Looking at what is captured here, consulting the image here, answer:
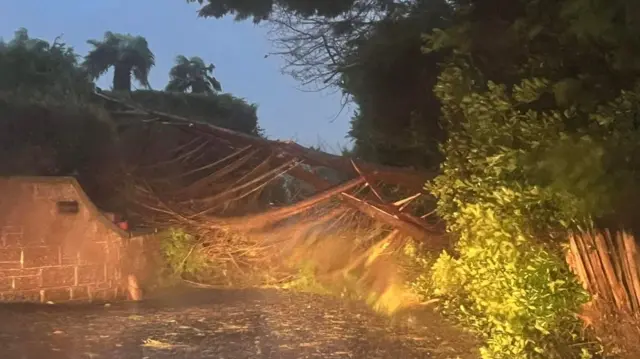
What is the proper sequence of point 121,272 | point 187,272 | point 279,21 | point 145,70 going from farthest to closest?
point 145,70, point 187,272, point 121,272, point 279,21

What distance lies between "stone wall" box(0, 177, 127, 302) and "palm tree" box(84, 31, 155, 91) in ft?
18.6

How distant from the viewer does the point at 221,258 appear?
8.60 m

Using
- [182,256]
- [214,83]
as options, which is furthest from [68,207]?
[214,83]

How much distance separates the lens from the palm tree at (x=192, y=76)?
14742mm

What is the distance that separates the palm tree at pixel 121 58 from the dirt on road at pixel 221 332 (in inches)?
262

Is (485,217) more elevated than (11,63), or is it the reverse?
(11,63)

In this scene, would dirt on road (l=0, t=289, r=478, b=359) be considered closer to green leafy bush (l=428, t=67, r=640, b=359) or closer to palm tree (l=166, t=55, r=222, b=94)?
green leafy bush (l=428, t=67, r=640, b=359)

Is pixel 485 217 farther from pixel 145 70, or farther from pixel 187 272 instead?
pixel 145 70

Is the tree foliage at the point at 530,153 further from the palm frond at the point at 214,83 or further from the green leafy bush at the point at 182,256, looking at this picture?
the palm frond at the point at 214,83

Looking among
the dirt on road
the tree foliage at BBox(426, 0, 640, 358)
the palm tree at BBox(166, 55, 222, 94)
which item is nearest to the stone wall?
the dirt on road

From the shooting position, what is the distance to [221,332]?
6.80 meters

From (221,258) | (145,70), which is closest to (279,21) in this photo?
(221,258)

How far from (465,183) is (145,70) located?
10332 mm

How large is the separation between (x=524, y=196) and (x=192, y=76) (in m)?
11.1
